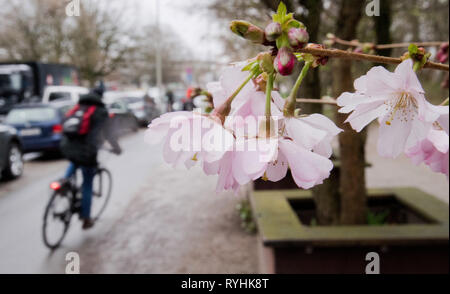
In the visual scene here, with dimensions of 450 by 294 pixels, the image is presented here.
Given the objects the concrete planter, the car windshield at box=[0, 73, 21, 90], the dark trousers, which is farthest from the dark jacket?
the car windshield at box=[0, 73, 21, 90]

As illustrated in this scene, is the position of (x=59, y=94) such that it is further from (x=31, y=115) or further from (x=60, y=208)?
(x=60, y=208)

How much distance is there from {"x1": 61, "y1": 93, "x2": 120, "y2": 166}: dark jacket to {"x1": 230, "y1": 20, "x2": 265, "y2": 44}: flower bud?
Result: 4.38m

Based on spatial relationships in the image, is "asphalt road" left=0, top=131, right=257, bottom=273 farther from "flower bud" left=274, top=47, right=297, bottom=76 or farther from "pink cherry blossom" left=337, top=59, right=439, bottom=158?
"flower bud" left=274, top=47, right=297, bottom=76

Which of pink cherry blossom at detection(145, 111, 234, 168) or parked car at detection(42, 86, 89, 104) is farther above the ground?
parked car at detection(42, 86, 89, 104)

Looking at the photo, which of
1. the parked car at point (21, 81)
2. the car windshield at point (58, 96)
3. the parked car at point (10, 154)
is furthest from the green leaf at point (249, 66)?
the parked car at point (21, 81)

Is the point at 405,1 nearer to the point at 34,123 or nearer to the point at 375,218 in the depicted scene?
the point at 375,218

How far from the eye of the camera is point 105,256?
14.1 ft

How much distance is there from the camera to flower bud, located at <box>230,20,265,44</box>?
0.61m

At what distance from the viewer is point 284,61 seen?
0.61 m

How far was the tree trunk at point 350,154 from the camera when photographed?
136 inches

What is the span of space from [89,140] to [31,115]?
5968 millimetres

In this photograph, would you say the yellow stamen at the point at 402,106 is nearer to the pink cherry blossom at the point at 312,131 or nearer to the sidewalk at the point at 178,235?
the pink cherry blossom at the point at 312,131
